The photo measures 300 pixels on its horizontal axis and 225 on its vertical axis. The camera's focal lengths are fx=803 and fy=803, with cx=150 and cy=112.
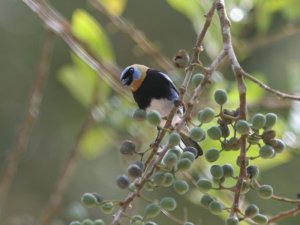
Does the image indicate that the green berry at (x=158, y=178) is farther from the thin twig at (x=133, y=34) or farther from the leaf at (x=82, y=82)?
the leaf at (x=82, y=82)

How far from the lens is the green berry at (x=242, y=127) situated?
1152mm

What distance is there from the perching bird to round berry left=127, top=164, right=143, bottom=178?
0.50 metres

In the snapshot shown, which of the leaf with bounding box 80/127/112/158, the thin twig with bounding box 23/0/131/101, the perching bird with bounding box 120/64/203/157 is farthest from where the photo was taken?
the leaf with bounding box 80/127/112/158

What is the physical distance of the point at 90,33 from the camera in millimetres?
2211

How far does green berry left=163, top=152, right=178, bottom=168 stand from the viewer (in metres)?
1.18

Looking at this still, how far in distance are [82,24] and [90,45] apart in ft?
0.25

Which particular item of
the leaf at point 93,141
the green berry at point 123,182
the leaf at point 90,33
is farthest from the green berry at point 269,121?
the leaf at point 93,141

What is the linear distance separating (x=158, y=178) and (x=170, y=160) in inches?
1.4

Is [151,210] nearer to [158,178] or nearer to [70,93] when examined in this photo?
[158,178]

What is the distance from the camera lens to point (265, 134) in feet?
4.00

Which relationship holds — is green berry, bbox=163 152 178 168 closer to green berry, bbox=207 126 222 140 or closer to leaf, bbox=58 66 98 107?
green berry, bbox=207 126 222 140

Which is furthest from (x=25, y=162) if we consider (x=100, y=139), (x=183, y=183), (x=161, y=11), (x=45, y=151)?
(x=183, y=183)

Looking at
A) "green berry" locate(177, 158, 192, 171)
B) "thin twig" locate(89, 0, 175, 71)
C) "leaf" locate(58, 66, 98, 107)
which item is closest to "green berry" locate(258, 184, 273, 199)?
"green berry" locate(177, 158, 192, 171)

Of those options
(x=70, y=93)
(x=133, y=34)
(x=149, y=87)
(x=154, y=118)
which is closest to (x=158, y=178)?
(x=154, y=118)
